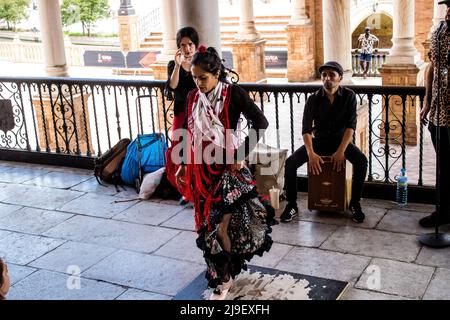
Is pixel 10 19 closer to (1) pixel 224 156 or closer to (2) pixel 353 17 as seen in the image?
(2) pixel 353 17

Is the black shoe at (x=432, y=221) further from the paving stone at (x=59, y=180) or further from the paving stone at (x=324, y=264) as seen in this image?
the paving stone at (x=59, y=180)

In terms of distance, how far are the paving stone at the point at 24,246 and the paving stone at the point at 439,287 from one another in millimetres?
3095

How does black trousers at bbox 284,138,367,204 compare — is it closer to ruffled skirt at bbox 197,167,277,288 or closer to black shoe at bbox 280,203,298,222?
black shoe at bbox 280,203,298,222

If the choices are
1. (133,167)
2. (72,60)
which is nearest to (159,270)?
(133,167)

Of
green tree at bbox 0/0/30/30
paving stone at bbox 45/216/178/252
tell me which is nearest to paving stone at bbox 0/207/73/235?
paving stone at bbox 45/216/178/252

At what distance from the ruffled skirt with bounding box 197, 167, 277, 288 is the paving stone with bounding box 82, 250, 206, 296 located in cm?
48

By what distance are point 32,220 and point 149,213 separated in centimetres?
113

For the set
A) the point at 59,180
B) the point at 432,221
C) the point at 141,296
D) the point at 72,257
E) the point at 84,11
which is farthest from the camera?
the point at 84,11

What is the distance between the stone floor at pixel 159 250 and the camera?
4.73m

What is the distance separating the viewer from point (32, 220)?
251 inches

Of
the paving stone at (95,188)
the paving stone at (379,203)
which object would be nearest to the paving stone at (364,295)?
the paving stone at (379,203)

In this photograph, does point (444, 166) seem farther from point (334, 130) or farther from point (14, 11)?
point (14, 11)

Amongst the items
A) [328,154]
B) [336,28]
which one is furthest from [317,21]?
[328,154]

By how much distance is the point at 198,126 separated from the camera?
4.25 m
